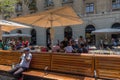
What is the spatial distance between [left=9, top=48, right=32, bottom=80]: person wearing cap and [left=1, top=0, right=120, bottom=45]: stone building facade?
85.8 ft

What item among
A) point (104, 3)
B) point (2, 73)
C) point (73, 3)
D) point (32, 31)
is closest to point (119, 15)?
point (104, 3)

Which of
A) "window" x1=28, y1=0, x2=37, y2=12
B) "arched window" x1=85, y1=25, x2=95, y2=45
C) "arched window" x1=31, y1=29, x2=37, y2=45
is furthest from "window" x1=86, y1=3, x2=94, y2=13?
"arched window" x1=31, y1=29, x2=37, y2=45

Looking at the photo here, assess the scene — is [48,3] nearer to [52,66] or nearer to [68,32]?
[68,32]

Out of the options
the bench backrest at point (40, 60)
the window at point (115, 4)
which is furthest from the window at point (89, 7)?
the bench backrest at point (40, 60)

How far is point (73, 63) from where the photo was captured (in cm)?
811

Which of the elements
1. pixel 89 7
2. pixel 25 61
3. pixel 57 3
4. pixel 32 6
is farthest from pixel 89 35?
pixel 25 61

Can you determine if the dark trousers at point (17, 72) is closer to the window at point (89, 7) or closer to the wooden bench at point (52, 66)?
the wooden bench at point (52, 66)

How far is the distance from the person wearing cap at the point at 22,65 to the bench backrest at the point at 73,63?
1.06m

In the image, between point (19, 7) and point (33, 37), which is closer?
point (33, 37)

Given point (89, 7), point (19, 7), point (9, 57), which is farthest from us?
point (19, 7)

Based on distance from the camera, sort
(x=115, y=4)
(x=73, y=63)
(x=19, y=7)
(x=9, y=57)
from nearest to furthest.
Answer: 1. (x=73, y=63)
2. (x=9, y=57)
3. (x=115, y=4)
4. (x=19, y=7)

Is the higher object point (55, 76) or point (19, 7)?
point (19, 7)

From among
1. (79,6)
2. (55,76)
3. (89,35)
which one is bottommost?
(89,35)

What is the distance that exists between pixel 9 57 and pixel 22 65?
78.6 inches
